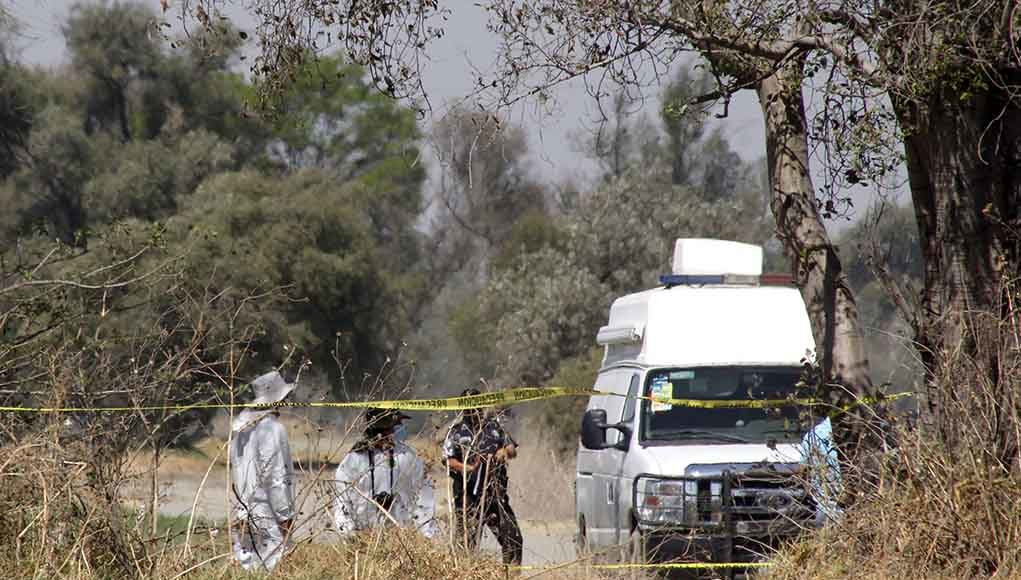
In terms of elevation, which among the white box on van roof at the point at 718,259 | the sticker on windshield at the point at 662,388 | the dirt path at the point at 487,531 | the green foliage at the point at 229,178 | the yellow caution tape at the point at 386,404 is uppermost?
the green foliage at the point at 229,178

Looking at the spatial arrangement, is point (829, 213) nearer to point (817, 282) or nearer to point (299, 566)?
point (817, 282)

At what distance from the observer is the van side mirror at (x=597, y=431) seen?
1071cm

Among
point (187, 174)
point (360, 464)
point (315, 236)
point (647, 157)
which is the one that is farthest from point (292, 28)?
point (647, 157)

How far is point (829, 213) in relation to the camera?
9.70m

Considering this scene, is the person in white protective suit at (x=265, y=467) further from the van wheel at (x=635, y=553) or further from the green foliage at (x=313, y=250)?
the green foliage at (x=313, y=250)

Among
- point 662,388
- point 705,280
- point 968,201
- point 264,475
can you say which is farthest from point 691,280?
point 264,475

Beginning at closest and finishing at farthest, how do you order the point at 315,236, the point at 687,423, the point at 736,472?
1. the point at 736,472
2. the point at 687,423
3. the point at 315,236

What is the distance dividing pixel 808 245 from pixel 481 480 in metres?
2.80

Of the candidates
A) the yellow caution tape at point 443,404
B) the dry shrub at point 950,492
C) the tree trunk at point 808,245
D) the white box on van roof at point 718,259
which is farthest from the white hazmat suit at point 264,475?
the white box on van roof at point 718,259

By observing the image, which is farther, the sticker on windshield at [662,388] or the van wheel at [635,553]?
the sticker on windshield at [662,388]

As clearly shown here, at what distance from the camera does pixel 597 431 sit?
35.2 ft

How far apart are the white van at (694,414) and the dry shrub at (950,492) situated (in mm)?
1750

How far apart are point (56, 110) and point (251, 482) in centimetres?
3309

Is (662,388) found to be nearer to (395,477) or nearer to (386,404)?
(395,477)
